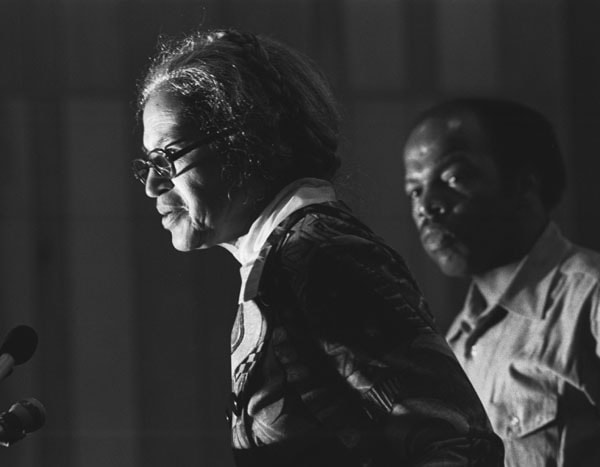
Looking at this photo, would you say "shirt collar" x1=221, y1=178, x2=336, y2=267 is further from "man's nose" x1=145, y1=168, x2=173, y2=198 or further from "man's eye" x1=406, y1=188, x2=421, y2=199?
"man's eye" x1=406, y1=188, x2=421, y2=199

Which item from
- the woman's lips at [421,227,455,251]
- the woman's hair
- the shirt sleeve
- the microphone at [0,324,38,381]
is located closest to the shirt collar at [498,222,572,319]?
the woman's lips at [421,227,455,251]

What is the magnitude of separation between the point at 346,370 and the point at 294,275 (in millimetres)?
187

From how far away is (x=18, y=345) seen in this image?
2.32 metres

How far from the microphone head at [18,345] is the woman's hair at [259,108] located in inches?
17.4

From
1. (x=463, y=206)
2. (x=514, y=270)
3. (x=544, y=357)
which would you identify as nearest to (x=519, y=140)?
(x=463, y=206)

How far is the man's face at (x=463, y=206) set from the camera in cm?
373

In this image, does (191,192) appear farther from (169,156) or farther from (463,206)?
(463,206)

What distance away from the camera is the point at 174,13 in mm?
8406

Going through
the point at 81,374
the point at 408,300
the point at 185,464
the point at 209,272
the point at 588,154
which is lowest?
the point at 185,464

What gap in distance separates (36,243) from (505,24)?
128 inches

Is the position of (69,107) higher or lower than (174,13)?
lower

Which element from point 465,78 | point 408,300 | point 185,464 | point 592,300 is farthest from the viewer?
point 465,78

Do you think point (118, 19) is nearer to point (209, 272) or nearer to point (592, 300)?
point (209, 272)

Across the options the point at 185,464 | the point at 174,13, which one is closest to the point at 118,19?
the point at 174,13
